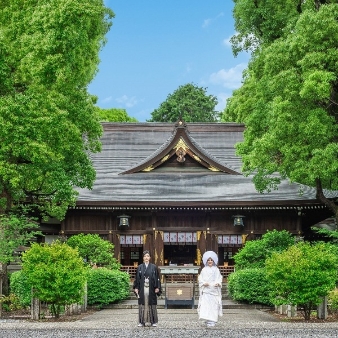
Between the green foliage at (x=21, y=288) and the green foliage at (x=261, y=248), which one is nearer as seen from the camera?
the green foliage at (x=21, y=288)

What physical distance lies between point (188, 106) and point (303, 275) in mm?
55161

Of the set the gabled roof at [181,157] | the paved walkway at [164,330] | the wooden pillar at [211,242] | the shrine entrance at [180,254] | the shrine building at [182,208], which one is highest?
the gabled roof at [181,157]

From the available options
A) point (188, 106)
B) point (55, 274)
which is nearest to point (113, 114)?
point (188, 106)

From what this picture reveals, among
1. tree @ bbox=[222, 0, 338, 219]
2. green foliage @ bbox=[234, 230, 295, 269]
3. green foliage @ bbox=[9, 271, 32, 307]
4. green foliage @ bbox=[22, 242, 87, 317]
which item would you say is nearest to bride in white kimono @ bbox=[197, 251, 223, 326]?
green foliage @ bbox=[22, 242, 87, 317]

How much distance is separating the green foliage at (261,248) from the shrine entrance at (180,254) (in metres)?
7.22

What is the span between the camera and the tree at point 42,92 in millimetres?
18891

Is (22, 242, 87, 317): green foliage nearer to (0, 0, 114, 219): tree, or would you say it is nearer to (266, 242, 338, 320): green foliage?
(0, 0, 114, 219): tree

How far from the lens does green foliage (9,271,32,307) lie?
1725 centimetres

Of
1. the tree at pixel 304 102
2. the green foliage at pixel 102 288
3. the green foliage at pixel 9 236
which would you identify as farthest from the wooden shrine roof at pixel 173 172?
the green foliage at pixel 9 236

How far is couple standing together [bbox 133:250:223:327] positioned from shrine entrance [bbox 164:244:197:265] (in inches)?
584

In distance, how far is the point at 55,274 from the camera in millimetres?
15961

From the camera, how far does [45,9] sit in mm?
19562

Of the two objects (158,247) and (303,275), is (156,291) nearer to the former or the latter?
(303,275)

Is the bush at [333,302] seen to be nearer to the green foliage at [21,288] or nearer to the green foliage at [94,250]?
Result: the green foliage at [21,288]
